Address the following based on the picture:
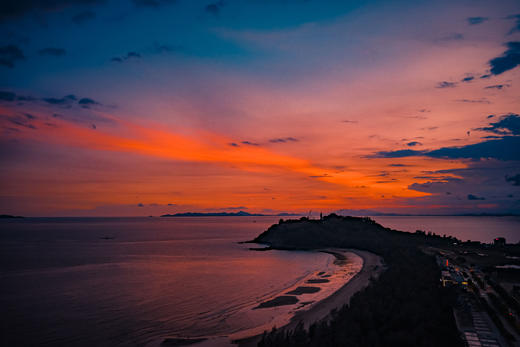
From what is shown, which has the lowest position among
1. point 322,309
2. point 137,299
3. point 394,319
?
point 137,299

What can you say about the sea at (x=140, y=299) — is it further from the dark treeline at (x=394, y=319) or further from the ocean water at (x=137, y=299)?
the dark treeline at (x=394, y=319)

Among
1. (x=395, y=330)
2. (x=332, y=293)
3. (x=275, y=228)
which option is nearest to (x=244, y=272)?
(x=332, y=293)

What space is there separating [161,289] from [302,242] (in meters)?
54.6

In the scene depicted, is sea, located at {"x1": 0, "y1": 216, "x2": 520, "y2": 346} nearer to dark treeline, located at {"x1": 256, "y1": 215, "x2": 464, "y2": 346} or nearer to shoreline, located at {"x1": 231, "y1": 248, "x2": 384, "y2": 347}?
shoreline, located at {"x1": 231, "y1": 248, "x2": 384, "y2": 347}

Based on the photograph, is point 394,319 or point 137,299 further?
point 137,299

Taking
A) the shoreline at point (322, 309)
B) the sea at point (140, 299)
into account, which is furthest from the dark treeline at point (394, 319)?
the sea at point (140, 299)

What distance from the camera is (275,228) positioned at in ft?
313

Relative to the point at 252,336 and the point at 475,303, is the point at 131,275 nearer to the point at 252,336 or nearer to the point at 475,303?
the point at 252,336

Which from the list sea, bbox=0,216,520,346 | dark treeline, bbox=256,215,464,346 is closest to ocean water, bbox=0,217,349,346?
A: sea, bbox=0,216,520,346

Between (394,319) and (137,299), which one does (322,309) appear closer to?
(394,319)

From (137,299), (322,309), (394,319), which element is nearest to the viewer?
(394,319)

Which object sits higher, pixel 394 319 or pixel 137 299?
pixel 394 319

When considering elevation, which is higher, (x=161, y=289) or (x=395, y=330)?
(x=395, y=330)

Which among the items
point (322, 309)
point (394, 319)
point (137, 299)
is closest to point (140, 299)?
point (137, 299)
